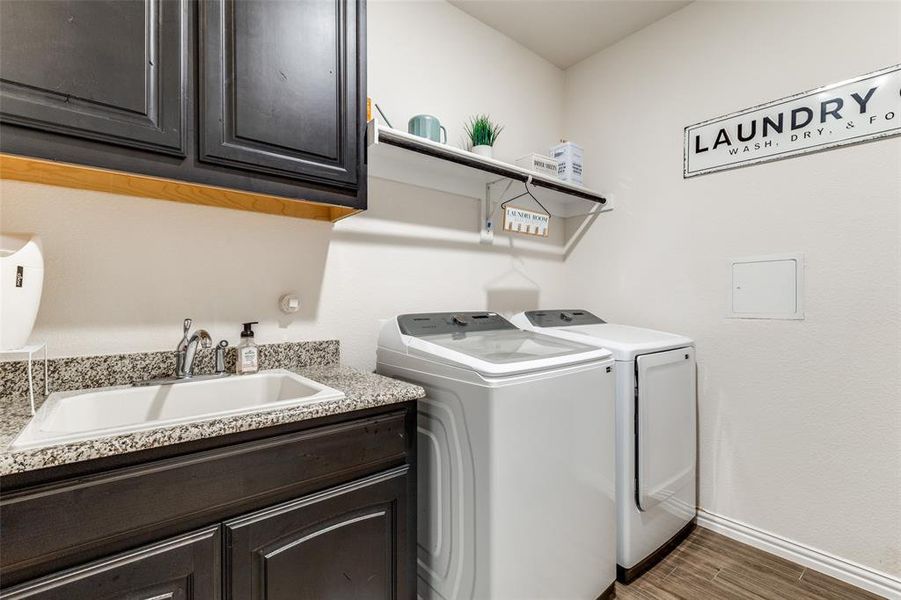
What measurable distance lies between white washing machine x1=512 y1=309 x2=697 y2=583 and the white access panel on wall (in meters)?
0.31

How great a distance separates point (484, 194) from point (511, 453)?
151cm

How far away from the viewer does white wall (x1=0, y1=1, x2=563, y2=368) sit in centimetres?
123

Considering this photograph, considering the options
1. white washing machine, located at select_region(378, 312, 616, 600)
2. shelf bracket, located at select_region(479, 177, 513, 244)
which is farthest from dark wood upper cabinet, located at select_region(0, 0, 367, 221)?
shelf bracket, located at select_region(479, 177, 513, 244)

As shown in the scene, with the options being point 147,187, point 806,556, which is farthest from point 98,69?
point 806,556

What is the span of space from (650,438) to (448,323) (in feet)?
3.31

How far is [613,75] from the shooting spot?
2541 millimetres

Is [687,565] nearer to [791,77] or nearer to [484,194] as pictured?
[484,194]

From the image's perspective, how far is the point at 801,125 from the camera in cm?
182

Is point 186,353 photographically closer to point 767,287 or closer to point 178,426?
point 178,426

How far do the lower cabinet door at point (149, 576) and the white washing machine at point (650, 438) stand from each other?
4.88 ft

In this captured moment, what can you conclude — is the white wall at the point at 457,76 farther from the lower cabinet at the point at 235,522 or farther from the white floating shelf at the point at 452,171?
the lower cabinet at the point at 235,522

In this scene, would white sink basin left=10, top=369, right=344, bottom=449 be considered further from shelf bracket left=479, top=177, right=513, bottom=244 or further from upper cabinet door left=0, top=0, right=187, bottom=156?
shelf bracket left=479, top=177, right=513, bottom=244

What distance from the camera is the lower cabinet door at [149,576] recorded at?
760 mm

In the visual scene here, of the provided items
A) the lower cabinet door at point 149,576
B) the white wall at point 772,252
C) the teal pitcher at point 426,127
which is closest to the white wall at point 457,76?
the teal pitcher at point 426,127
